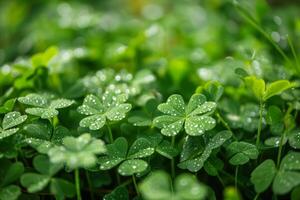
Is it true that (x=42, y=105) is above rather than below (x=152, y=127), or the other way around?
above

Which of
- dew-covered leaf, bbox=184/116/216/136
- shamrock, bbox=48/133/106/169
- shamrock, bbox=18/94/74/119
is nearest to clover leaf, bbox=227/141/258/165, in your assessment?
dew-covered leaf, bbox=184/116/216/136

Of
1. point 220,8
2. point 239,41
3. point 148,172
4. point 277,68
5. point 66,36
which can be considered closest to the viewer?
point 148,172

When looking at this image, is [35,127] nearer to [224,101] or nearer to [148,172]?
[148,172]

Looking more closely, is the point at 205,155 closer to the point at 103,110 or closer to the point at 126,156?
the point at 126,156

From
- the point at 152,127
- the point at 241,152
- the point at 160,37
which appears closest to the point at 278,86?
the point at 241,152

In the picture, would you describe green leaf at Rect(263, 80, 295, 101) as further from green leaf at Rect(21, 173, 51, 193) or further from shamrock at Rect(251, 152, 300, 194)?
green leaf at Rect(21, 173, 51, 193)

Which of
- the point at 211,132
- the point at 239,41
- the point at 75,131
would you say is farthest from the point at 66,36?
the point at 211,132
